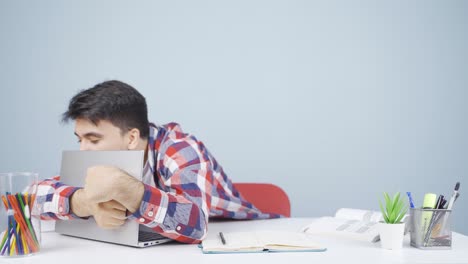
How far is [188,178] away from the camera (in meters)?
1.36

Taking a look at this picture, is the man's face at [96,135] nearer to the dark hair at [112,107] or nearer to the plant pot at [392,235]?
the dark hair at [112,107]

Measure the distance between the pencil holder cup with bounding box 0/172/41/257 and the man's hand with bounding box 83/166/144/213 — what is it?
0.13 meters

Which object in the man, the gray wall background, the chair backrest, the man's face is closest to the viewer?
the man

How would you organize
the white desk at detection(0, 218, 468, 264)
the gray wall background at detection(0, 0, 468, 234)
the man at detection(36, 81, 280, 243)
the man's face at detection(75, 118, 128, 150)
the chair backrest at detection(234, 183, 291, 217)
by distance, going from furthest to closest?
the gray wall background at detection(0, 0, 468, 234), the chair backrest at detection(234, 183, 291, 217), the man's face at detection(75, 118, 128, 150), the man at detection(36, 81, 280, 243), the white desk at detection(0, 218, 468, 264)

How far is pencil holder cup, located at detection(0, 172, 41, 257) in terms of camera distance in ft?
→ 3.50

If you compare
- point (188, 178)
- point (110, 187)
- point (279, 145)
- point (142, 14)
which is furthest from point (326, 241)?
point (142, 14)

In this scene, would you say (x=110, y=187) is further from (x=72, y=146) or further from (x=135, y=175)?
(x=72, y=146)

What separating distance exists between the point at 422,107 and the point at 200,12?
49.6 inches

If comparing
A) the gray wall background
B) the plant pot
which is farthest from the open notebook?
the gray wall background

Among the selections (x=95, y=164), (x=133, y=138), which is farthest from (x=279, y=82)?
(x=95, y=164)

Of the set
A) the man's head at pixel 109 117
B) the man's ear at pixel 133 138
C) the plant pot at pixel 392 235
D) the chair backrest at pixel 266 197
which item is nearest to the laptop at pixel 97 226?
the man's head at pixel 109 117

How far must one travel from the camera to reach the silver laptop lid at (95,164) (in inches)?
46.3

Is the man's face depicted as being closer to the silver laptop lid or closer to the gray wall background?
the silver laptop lid

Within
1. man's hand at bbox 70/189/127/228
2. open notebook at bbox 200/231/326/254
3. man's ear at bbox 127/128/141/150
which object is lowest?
open notebook at bbox 200/231/326/254
